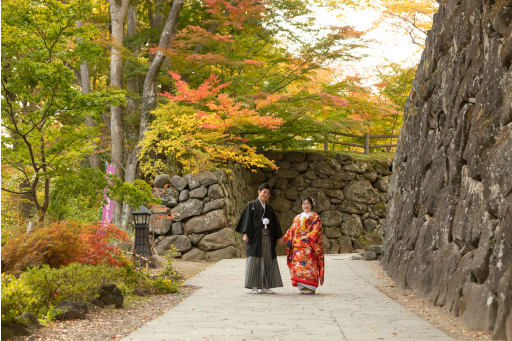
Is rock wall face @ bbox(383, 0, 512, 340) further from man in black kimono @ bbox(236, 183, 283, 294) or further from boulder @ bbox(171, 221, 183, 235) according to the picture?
boulder @ bbox(171, 221, 183, 235)

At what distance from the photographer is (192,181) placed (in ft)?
54.6

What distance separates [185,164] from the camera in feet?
56.5

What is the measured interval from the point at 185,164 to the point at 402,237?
8.07m

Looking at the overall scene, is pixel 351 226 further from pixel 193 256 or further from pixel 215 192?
Answer: pixel 193 256

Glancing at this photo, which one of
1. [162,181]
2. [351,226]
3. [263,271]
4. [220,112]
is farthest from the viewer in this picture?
[351,226]

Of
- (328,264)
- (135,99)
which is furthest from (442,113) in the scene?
(135,99)

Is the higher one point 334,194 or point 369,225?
point 334,194

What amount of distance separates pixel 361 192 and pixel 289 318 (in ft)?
52.7

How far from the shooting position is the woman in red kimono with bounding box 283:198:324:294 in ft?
30.8

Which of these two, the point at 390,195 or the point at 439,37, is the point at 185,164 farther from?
the point at 439,37

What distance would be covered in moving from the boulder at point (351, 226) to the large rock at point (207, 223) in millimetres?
7022

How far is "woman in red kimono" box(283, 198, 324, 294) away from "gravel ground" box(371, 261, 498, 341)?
1201mm

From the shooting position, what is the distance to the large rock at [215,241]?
16219 mm

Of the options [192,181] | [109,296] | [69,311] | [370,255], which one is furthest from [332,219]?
[69,311]
